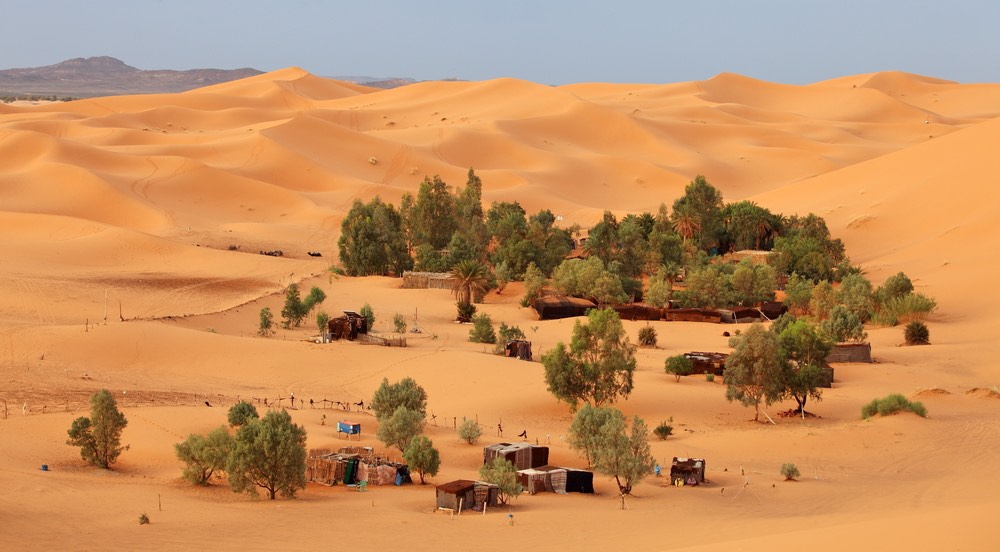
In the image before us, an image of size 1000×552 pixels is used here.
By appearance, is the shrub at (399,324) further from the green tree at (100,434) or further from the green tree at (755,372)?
the green tree at (100,434)

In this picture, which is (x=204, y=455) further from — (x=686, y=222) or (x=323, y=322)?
(x=686, y=222)

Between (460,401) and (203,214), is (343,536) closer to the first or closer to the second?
(460,401)

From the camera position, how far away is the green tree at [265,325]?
3466 centimetres

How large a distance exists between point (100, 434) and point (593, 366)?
1038cm

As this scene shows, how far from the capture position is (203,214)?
202 feet

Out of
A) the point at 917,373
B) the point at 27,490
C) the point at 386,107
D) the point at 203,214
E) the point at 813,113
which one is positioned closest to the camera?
the point at 27,490

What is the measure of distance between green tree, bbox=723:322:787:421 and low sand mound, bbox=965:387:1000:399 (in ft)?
16.1

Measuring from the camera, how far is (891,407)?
85.6 feet

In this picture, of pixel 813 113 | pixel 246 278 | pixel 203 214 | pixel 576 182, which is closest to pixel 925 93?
pixel 813 113

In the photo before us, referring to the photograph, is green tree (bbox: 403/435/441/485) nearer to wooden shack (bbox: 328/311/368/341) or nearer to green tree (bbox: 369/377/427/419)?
green tree (bbox: 369/377/427/419)

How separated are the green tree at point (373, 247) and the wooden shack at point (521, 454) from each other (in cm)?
2567

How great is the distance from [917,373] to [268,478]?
17719 mm

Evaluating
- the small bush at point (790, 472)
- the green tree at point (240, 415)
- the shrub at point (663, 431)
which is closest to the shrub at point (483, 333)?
the shrub at point (663, 431)

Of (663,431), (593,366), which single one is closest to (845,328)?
(593,366)
